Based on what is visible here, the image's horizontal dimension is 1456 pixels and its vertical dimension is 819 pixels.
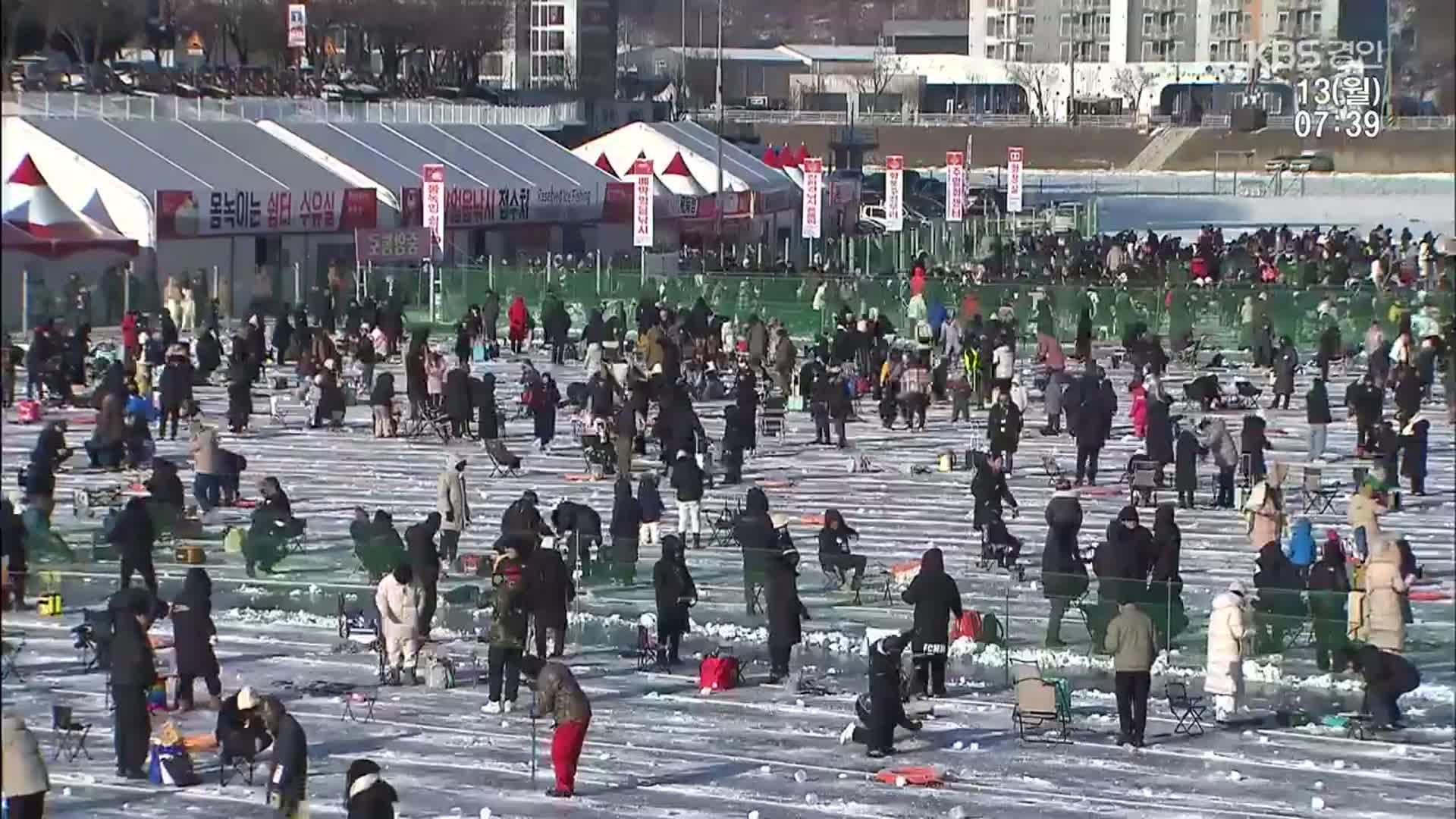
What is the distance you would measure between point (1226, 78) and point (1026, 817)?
29222mm

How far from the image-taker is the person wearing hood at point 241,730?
11.0m

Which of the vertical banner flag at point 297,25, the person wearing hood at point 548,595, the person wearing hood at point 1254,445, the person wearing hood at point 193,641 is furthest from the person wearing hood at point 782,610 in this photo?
the vertical banner flag at point 297,25

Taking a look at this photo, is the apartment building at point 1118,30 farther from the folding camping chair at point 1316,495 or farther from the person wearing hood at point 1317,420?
the folding camping chair at point 1316,495

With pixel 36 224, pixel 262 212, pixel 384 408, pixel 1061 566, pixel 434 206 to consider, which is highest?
pixel 434 206

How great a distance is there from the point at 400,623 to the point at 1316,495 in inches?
302

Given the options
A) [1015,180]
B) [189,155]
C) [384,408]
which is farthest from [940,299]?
[1015,180]

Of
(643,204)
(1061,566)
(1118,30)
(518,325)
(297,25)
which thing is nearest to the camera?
(1061,566)

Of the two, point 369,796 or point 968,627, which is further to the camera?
point 968,627

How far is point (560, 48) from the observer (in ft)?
187

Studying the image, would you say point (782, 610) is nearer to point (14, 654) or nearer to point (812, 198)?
point (14, 654)

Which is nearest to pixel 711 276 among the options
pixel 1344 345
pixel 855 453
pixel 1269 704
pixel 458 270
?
pixel 458 270

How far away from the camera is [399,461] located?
20750 millimetres

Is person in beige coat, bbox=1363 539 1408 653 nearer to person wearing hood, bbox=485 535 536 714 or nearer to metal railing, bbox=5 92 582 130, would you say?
person wearing hood, bbox=485 535 536 714

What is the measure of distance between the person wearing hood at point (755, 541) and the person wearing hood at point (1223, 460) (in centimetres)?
388
